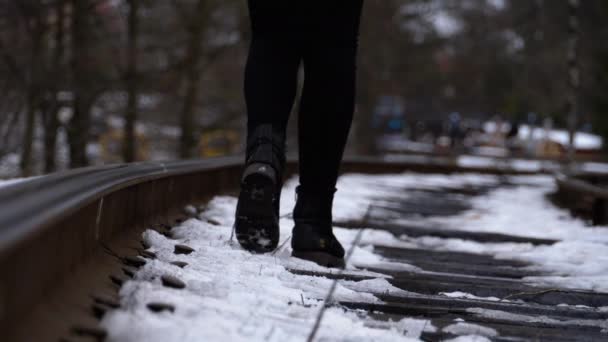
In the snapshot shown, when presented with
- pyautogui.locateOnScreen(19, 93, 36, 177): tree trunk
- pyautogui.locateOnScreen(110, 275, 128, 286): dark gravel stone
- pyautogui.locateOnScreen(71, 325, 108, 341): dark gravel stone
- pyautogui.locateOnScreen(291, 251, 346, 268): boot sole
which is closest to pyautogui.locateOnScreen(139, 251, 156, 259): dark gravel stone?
pyautogui.locateOnScreen(110, 275, 128, 286): dark gravel stone

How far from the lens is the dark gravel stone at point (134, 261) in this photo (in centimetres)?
267

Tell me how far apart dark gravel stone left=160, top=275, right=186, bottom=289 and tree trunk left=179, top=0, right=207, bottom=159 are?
15.5 metres

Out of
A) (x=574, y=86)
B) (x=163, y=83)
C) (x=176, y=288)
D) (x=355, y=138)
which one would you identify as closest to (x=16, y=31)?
(x=163, y=83)

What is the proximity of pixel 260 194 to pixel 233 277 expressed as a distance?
1.82 feet

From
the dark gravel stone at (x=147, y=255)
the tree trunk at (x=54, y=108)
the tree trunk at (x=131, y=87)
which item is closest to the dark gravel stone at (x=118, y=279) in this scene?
the dark gravel stone at (x=147, y=255)

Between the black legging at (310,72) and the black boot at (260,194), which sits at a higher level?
the black legging at (310,72)

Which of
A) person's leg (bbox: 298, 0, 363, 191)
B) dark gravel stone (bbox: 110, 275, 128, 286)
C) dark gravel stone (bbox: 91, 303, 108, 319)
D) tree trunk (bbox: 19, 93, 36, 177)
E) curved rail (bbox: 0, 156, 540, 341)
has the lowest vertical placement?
tree trunk (bbox: 19, 93, 36, 177)

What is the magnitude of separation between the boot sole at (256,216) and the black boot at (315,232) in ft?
0.37

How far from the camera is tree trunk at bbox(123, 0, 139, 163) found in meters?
15.4

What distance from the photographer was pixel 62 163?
1515 centimetres

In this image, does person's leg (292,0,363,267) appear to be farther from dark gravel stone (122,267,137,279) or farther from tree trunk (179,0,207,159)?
tree trunk (179,0,207,159)

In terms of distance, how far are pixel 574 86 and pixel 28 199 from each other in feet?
73.7

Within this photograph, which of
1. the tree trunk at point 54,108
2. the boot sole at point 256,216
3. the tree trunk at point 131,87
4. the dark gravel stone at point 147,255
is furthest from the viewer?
the tree trunk at point 131,87

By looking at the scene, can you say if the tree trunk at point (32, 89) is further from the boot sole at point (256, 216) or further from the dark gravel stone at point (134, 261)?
the dark gravel stone at point (134, 261)
